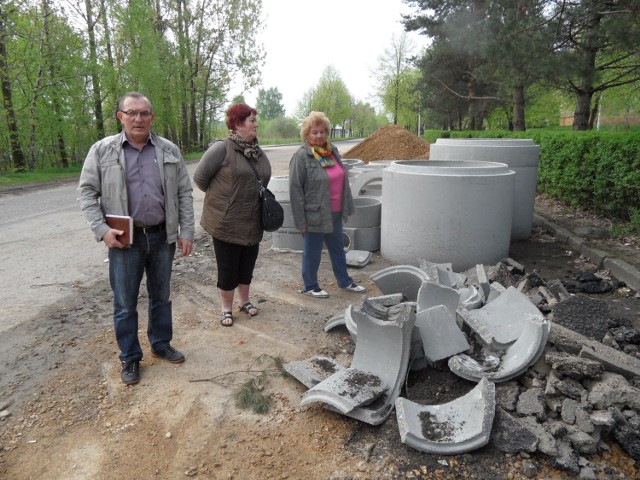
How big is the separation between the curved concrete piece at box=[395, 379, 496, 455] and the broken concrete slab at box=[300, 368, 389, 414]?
201 millimetres

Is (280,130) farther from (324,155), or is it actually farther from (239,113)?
(239,113)

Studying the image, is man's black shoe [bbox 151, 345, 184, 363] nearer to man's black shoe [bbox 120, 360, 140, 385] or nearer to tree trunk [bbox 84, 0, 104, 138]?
man's black shoe [bbox 120, 360, 140, 385]

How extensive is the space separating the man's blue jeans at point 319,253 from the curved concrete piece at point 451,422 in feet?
7.64

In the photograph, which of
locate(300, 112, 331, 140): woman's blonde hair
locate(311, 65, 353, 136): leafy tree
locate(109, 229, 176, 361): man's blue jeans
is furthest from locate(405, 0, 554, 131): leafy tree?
locate(311, 65, 353, 136): leafy tree

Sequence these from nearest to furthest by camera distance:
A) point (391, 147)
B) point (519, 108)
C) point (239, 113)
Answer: point (239, 113), point (391, 147), point (519, 108)

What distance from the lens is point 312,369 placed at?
3.41 m

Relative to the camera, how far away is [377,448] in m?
2.68

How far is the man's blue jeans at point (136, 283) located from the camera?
3248mm

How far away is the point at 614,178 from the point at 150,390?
7069 mm

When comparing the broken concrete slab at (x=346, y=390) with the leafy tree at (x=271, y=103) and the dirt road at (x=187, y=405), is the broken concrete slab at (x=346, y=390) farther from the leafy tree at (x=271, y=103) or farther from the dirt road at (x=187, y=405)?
the leafy tree at (x=271, y=103)

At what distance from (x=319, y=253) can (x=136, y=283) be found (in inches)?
83.0

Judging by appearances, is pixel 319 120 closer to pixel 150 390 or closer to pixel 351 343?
pixel 351 343

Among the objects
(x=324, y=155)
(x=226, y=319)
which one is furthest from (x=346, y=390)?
(x=324, y=155)

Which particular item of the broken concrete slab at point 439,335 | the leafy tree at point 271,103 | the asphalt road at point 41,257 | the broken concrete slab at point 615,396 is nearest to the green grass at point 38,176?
the asphalt road at point 41,257
